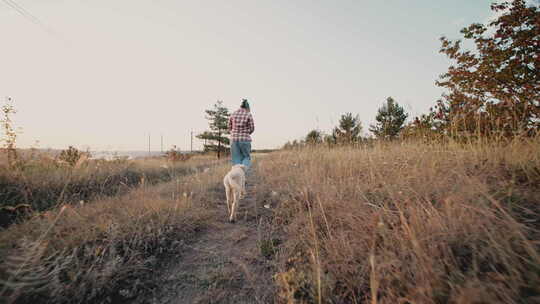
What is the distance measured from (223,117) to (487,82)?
28297mm

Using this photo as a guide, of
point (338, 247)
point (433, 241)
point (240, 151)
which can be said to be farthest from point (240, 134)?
point (433, 241)

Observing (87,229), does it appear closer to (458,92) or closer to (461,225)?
(461,225)

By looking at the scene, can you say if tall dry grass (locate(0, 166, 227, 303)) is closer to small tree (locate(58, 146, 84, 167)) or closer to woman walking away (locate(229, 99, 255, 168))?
woman walking away (locate(229, 99, 255, 168))

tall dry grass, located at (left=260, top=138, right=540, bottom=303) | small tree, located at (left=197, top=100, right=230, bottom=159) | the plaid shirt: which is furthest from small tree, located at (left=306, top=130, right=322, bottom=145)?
small tree, located at (left=197, top=100, right=230, bottom=159)

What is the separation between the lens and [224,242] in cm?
232

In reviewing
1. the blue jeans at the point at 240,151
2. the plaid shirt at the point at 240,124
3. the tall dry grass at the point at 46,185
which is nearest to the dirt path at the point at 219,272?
the tall dry grass at the point at 46,185

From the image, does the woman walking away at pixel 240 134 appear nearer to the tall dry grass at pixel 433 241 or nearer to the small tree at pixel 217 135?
the tall dry grass at pixel 433 241

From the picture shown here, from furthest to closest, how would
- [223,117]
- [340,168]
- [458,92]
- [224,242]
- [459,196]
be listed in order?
[223,117]
[458,92]
[340,168]
[224,242]
[459,196]

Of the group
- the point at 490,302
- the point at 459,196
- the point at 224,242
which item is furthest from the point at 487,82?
the point at 224,242

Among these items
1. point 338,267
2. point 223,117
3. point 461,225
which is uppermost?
point 223,117

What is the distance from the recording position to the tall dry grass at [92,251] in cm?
117

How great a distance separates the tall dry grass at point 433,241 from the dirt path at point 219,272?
0.79ft

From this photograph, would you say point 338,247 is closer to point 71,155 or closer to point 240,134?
point 240,134

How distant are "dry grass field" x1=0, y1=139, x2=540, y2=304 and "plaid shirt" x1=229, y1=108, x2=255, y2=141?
215 cm
